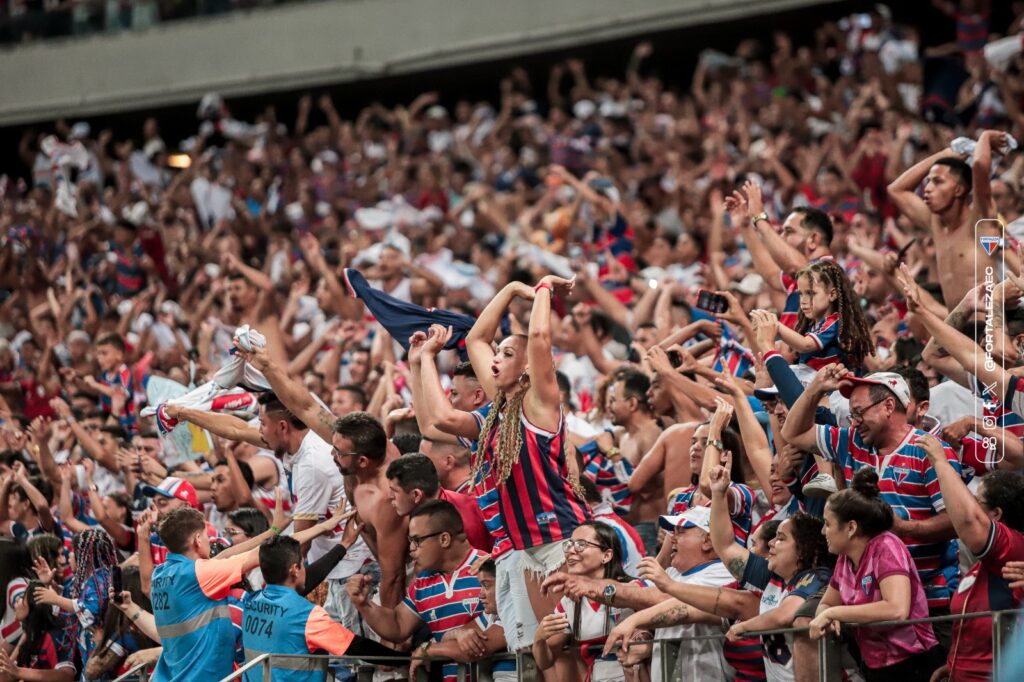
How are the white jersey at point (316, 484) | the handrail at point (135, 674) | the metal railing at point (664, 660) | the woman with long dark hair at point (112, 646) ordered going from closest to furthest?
the metal railing at point (664, 660) < the handrail at point (135, 674) < the white jersey at point (316, 484) < the woman with long dark hair at point (112, 646)

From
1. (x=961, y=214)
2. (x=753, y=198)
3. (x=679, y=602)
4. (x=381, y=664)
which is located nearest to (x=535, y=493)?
(x=679, y=602)

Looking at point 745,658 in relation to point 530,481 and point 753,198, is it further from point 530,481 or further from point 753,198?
point 753,198

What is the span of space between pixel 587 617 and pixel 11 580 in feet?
13.5

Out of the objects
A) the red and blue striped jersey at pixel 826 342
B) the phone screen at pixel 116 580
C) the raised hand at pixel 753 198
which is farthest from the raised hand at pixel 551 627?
the raised hand at pixel 753 198

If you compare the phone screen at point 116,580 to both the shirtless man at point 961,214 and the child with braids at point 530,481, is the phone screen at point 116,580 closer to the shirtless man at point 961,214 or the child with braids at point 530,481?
the child with braids at point 530,481

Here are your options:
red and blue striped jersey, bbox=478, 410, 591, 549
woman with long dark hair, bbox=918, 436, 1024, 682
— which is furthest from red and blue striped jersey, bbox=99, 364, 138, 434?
woman with long dark hair, bbox=918, 436, 1024, 682

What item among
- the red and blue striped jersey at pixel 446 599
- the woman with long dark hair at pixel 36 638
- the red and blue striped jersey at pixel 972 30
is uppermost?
the red and blue striped jersey at pixel 972 30

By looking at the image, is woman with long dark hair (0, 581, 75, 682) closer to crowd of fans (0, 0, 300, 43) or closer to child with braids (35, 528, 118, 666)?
child with braids (35, 528, 118, 666)

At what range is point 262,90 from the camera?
22.9 meters

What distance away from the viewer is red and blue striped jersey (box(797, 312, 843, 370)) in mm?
7055

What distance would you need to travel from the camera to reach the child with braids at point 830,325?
7.04 meters

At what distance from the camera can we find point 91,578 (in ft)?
26.6

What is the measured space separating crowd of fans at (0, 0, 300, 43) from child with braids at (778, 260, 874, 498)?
17978mm

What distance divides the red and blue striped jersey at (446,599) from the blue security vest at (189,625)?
919 mm
